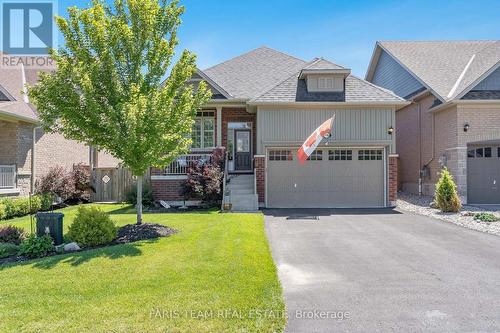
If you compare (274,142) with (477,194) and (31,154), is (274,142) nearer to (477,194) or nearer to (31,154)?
(477,194)

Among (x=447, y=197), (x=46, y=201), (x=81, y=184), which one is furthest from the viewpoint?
(x=81, y=184)

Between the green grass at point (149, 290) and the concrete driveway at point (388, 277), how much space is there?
0.50m

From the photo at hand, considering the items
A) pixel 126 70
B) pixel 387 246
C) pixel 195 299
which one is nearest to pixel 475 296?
pixel 387 246

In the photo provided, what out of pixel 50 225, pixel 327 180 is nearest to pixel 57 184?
pixel 50 225

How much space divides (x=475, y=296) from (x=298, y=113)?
10816 millimetres

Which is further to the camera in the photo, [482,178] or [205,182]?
[482,178]

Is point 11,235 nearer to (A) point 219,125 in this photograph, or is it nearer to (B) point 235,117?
(A) point 219,125

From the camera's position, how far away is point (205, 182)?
44.8ft

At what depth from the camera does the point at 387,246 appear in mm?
7902

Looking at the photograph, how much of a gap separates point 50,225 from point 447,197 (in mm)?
12925

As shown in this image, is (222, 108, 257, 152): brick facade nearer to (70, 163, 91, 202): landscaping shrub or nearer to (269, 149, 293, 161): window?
(269, 149, 293, 161): window

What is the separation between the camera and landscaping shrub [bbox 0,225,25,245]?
7.61 meters

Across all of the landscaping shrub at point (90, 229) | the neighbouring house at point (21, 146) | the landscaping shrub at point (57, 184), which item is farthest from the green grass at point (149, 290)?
the landscaping shrub at point (57, 184)

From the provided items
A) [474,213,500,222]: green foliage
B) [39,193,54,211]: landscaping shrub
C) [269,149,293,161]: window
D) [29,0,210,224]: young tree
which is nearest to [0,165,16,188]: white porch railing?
[39,193,54,211]: landscaping shrub
